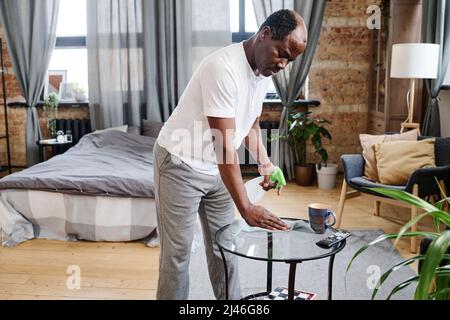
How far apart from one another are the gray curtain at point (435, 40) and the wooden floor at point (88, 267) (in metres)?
0.87

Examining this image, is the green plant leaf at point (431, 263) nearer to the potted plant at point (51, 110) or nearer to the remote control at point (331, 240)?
the remote control at point (331, 240)

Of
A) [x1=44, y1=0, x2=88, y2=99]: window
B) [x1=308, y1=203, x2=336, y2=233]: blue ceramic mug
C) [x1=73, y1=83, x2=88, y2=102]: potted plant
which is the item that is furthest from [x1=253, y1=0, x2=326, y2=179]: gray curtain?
[x1=308, y1=203, x2=336, y2=233]: blue ceramic mug

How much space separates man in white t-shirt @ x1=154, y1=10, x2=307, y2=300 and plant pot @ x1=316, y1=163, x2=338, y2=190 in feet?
9.03

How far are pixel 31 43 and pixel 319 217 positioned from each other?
13.9ft

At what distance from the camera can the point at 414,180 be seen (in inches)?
121

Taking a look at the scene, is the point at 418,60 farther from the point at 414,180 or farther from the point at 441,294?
the point at 441,294

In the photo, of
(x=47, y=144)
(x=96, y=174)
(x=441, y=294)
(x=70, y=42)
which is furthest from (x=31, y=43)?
(x=441, y=294)

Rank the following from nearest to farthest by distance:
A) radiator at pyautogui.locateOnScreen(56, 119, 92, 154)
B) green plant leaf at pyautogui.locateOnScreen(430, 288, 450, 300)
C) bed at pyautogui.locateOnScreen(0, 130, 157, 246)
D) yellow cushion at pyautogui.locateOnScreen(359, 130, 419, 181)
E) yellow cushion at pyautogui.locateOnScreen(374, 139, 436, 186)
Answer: green plant leaf at pyautogui.locateOnScreen(430, 288, 450, 300) < bed at pyautogui.locateOnScreen(0, 130, 157, 246) < yellow cushion at pyautogui.locateOnScreen(374, 139, 436, 186) < yellow cushion at pyautogui.locateOnScreen(359, 130, 419, 181) < radiator at pyautogui.locateOnScreen(56, 119, 92, 154)

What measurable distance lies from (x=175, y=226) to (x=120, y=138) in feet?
9.69

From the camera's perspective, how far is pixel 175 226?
1.89 metres

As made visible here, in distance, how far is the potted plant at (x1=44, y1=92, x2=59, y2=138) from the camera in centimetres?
518

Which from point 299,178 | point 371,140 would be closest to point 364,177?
point 371,140

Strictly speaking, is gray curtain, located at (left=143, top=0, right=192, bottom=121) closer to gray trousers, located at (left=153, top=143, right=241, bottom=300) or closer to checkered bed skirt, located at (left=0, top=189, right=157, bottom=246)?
checkered bed skirt, located at (left=0, top=189, right=157, bottom=246)

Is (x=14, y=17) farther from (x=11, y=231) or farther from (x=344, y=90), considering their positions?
(x=344, y=90)
